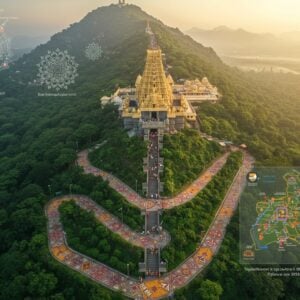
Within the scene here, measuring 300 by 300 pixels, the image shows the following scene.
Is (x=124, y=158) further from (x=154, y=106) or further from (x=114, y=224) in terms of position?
(x=114, y=224)

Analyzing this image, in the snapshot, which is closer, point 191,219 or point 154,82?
point 191,219

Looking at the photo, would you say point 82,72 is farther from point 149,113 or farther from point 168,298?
point 168,298

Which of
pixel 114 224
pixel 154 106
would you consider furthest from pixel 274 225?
pixel 154 106

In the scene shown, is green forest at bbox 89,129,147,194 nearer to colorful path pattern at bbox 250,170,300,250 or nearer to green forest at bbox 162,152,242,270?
green forest at bbox 162,152,242,270

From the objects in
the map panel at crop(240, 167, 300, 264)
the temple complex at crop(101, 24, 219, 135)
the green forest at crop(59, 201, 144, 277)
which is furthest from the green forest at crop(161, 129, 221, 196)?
the green forest at crop(59, 201, 144, 277)

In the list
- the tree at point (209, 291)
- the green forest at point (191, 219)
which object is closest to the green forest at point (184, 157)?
the green forest at point (191, 219)

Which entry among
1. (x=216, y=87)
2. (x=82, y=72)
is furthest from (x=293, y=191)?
(x=82, y=72)

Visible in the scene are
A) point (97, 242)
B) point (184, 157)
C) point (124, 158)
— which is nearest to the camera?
point (97, 242)
